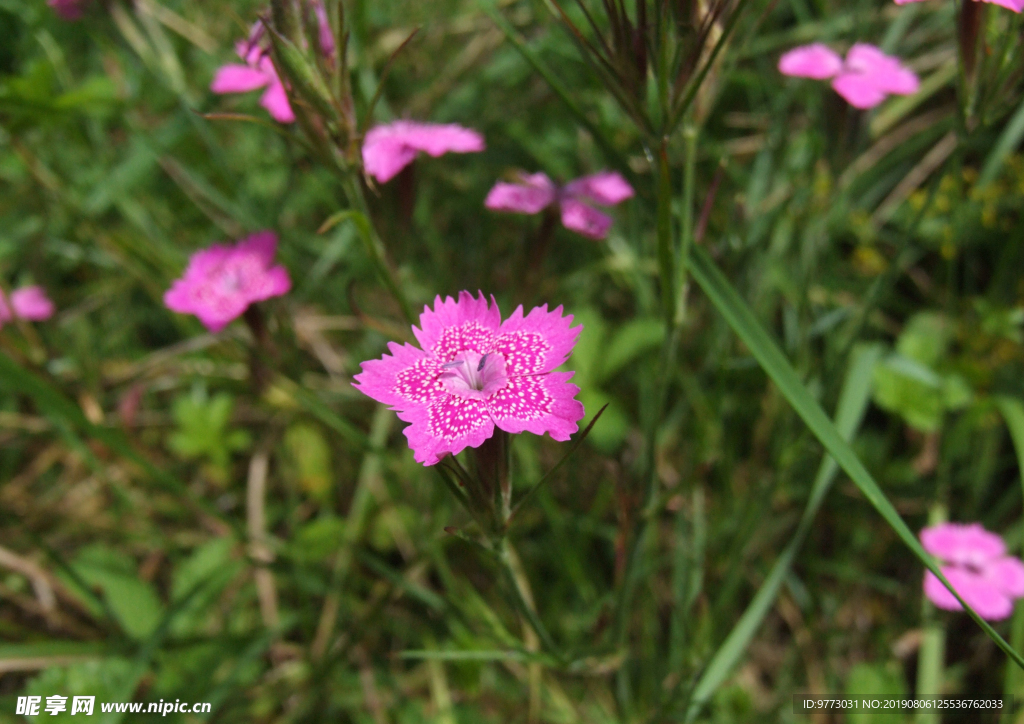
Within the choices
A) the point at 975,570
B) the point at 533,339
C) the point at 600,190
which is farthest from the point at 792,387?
the point at 975,570

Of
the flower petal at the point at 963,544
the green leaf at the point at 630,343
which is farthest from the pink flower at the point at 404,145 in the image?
the flower petal at the point at 963,544

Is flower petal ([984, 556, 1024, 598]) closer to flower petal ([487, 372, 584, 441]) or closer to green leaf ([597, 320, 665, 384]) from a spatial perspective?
green leaf ([597, 320, 665, 384])

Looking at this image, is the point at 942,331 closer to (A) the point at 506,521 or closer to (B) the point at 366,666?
(A) the point at 506,521

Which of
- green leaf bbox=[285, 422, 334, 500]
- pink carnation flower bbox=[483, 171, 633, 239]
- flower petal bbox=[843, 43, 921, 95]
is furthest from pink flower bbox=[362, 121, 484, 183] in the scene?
green leaf bbox=[285, 422, 334, 500]

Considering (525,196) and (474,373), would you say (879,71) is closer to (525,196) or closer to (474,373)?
(525,196)

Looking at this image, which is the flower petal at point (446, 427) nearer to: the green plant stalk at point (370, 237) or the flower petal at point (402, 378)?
the flower petal at point (402, 378)
